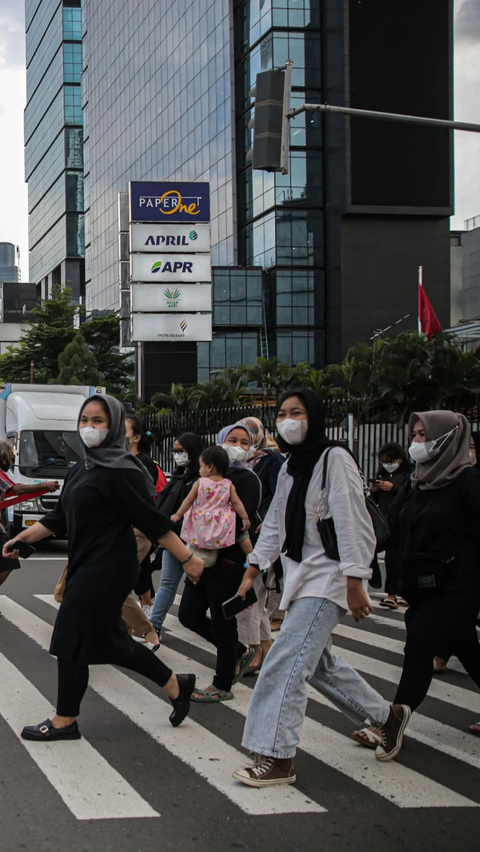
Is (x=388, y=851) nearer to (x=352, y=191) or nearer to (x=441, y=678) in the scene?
(x=441, y=678)

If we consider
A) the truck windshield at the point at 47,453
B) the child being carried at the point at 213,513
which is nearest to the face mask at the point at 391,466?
the child being carried at the point at 213,513

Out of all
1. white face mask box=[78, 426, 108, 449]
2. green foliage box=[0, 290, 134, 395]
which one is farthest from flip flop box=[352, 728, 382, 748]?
green foliage box=[0, 290, 134, 395]

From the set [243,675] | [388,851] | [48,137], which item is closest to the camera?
[388,851]

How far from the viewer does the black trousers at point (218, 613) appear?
643 cm

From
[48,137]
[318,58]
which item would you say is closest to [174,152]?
[318,58]

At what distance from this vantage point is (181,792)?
463 centimetres

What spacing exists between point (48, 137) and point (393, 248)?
71.3 m

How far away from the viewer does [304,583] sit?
481 centimetres

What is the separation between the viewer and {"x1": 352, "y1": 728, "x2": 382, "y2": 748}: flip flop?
17.4 feet

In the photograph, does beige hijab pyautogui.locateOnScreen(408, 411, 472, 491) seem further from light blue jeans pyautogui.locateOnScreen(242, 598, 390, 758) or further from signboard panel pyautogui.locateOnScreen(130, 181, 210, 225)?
signboard panel pyautogui.locateOnScreen(130, 181, 210, 225)

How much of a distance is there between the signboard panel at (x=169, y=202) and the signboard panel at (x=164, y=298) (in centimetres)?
240

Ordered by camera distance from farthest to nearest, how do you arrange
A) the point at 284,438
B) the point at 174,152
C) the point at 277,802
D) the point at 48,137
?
the point at 48,137 < the point at 174,152 < the point at 284,438 < the point at 277,802

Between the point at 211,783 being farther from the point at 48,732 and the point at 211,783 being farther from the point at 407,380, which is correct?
the point at 407,380

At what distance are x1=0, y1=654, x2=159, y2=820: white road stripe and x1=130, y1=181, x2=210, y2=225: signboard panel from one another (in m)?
31.6
